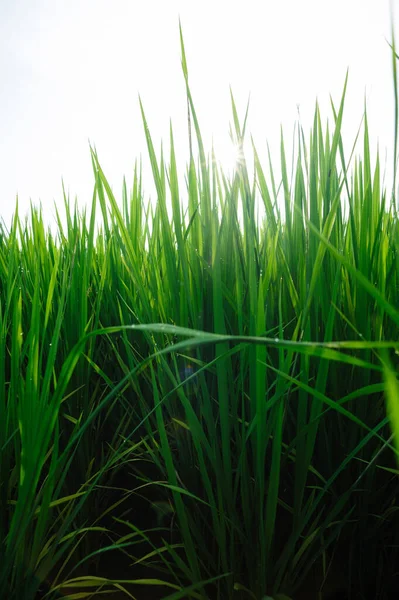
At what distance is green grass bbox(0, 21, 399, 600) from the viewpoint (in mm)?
544

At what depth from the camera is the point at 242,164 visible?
0.66 m

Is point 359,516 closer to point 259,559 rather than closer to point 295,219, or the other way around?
point 259,559

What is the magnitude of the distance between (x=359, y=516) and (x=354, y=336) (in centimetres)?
26

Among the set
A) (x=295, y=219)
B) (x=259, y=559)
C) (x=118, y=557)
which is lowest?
(x=118, y=557)

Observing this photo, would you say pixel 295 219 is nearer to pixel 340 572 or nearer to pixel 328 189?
pixel 328 189

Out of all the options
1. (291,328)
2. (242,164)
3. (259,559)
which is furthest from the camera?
(291,328)

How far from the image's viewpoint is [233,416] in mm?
599

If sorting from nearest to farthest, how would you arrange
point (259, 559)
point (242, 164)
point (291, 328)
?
point (259, 559) < point (242, 164) < point (291, 328)

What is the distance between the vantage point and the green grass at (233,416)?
54 centimetres

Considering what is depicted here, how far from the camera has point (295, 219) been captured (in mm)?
796

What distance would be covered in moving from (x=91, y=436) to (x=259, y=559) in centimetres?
43

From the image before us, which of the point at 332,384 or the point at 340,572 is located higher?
the point at 332,384

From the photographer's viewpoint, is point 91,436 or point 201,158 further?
point 91,436

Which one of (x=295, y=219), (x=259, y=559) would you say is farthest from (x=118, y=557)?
(x=295, y=219)
